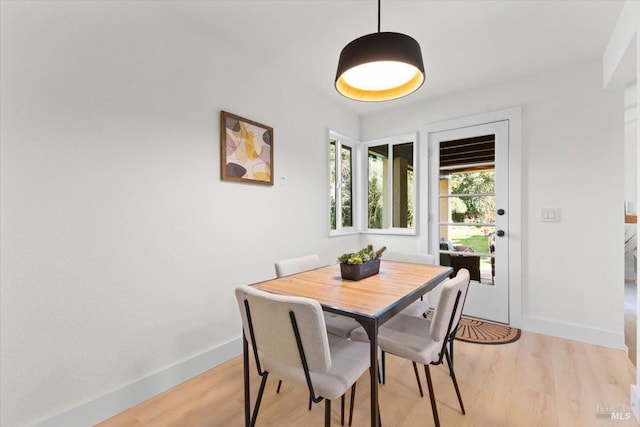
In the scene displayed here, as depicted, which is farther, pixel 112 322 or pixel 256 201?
pixel 256 201

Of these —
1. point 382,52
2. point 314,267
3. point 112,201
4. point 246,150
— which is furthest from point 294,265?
point 382,52

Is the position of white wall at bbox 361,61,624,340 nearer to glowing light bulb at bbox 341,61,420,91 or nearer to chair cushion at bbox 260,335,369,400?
glowing light bulb at bbox 341,61,420,91

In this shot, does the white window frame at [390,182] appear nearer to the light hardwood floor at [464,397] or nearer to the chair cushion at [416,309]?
the chair cushion at [416,309]

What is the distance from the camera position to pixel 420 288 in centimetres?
156

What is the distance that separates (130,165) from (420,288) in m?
1.81

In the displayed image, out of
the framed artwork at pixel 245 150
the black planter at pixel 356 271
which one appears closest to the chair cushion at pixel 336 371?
the black planter at pixel 356 271

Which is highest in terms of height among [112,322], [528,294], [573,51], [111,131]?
[573,51]

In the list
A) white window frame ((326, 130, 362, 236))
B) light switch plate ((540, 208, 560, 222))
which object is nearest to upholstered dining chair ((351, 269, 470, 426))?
light switch plate ((540, 208, 560, 222))

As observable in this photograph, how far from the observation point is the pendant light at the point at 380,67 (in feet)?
4.20

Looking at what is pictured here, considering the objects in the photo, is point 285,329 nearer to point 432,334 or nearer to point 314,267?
point 432,334

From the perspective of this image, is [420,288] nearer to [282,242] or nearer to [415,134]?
[282,242]

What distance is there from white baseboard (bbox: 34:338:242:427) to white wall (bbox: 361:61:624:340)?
2792 mm

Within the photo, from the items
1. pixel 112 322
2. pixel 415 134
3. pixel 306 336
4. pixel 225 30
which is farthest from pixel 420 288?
pixel 415 134

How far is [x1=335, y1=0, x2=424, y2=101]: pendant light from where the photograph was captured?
128cm
